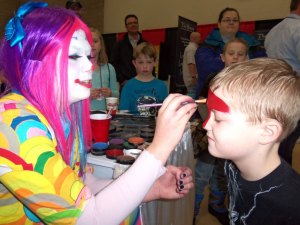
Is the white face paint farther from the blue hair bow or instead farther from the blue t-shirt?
the blue t-shirt

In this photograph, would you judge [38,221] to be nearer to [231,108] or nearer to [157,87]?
[231,108]

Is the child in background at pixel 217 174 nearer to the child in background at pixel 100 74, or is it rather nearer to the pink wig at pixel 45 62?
the child in background at pixel 100 74

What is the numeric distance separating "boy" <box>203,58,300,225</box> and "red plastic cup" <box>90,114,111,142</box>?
52 centimetres

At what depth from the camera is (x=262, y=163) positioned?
0.81 meters

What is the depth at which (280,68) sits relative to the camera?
77 centimetres

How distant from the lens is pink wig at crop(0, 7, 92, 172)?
27.8 inches

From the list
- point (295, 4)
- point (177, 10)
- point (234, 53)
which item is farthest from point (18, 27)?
point (177, 10)

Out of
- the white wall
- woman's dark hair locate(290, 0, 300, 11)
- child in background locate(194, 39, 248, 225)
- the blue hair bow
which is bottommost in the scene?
child in background locate(194, 39, 248, 225)

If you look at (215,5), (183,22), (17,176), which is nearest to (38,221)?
(17,176)

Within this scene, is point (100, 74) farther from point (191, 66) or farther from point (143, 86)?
point (191, 66)

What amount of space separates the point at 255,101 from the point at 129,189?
0.38 metres

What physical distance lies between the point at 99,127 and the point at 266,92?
69cm

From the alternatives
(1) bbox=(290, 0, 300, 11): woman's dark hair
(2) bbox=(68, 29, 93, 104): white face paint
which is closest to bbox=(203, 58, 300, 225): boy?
(2) bbox=(68, 29, 93, 104): white face paint

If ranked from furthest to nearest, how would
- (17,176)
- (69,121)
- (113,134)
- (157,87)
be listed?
(157,87) → (113,134) → (69,121) → (17,176)
